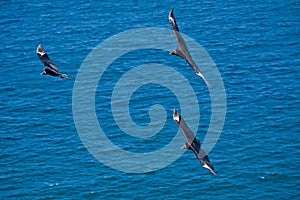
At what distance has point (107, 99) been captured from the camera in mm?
151750

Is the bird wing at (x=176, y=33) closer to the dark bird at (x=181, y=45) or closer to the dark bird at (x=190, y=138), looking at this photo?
the dark bird at (x=181, y=45)

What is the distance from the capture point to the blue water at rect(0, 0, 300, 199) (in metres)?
123

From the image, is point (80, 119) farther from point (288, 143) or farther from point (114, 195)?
point (288, 143)

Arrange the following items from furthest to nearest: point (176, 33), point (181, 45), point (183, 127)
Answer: point (181, 45) → point (176, 33) → point (183, 127)

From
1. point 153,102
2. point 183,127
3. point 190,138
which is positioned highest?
point 153,102

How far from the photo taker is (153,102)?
494ft

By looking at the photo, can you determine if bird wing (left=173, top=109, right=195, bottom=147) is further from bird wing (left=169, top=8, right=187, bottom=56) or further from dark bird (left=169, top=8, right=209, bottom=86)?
bird wing (left=169, top=8, right=187, bottom=56)

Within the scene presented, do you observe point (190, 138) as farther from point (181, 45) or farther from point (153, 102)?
point (153, 102)

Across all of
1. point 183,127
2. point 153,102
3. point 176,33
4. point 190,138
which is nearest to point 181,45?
point 176,33

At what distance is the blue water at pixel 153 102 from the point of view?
12344 centimetres

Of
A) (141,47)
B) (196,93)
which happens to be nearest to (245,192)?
(196,93)

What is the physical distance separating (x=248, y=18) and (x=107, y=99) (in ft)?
162

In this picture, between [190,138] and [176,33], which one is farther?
[176,33]

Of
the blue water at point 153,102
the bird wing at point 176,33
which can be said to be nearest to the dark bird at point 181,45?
the bird wing at point 176,33
